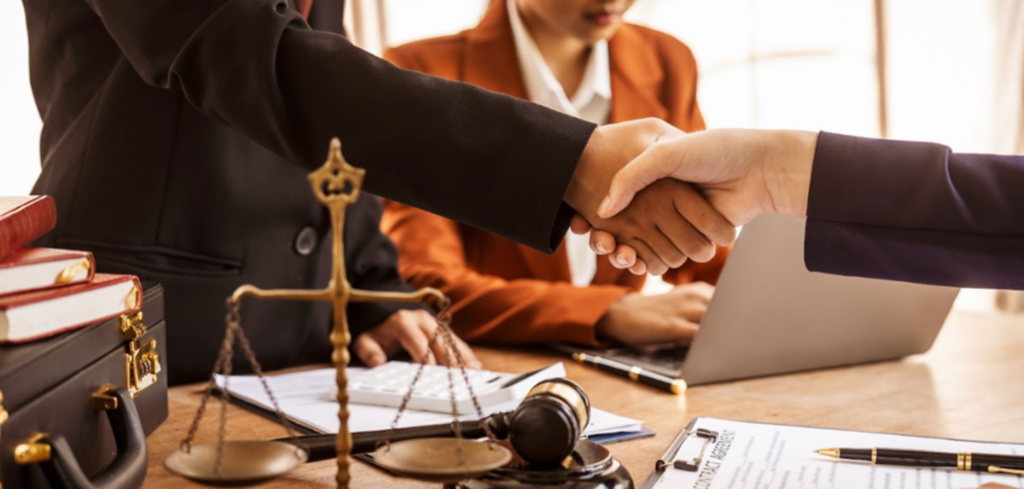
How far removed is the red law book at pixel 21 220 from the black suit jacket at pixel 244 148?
0.25 metres

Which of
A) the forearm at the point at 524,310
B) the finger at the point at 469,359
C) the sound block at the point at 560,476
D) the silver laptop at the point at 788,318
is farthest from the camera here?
the forearm at the point at 524,310

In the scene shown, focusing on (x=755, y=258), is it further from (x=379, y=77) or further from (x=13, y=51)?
(x=13, y=51)

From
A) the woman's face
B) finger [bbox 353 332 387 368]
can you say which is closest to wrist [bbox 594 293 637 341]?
finger [bbox 353 332 387 368]

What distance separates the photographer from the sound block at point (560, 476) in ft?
2.12

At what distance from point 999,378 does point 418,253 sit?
0.93 m

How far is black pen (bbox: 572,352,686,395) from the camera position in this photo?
42.4 inches

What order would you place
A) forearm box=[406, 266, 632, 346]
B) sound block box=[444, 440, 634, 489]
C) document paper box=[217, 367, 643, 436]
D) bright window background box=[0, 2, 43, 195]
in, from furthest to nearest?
1. bright window background box=[0, 2, 43, 195]
2. forearm box=[406, 266, 632, 346]
3. document paper box=[217, 367, 643, 436]
4. sound block box=[444, 440, 634, 489]

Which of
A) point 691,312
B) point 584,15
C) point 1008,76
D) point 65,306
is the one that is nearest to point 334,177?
point 65,306

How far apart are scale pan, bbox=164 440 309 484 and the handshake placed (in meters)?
0.53

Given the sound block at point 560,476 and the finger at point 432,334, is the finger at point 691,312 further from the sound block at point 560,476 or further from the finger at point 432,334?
the sound block at point 560,476

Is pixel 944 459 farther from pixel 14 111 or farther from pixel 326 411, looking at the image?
pixel 14 111

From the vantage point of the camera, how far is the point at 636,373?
1.13 m

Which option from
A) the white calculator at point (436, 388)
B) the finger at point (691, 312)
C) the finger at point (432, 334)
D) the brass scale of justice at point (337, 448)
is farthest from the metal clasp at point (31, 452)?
the finger at point (691, 312)

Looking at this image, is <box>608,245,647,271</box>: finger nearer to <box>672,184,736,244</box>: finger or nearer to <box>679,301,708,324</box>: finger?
<box>672,184,736,244</box>: finger
